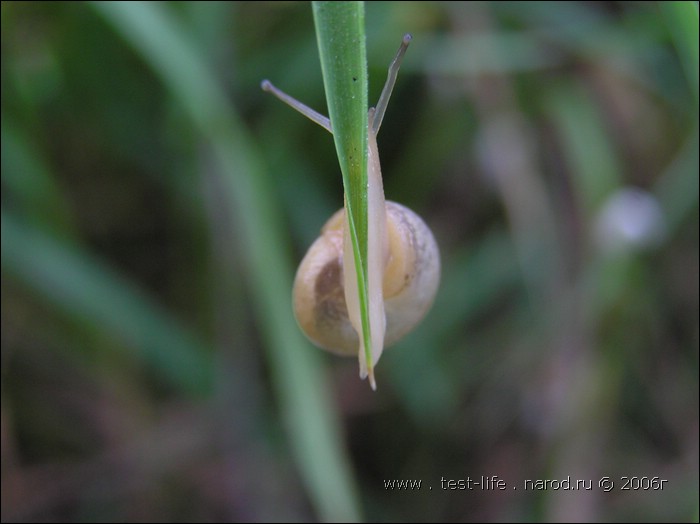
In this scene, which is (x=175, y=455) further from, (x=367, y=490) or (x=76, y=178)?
(x=76, y=178)

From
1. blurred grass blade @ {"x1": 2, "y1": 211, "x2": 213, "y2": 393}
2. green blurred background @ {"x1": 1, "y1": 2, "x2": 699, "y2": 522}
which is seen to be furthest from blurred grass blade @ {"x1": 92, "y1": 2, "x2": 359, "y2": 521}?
blurred grass blade @ {"x1": 2, "y1": 211, "x2": 213, "y2": 393}

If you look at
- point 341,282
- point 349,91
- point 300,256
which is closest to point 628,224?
point 300,256

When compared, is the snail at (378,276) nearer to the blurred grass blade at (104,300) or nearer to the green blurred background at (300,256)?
the green blurred background at (300,256)

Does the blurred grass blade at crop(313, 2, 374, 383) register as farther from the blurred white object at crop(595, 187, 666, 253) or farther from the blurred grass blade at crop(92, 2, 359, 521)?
the blurred white object at crop(595, 187, 666, 253)

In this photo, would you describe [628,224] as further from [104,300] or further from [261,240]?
[104,300]

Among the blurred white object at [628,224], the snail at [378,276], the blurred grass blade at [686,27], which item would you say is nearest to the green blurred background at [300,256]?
the blurred white object at [628,224]

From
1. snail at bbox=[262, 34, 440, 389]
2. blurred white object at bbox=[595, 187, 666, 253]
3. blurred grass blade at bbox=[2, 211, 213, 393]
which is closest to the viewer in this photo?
snail at bbox=[262, 34, 440, 389]
